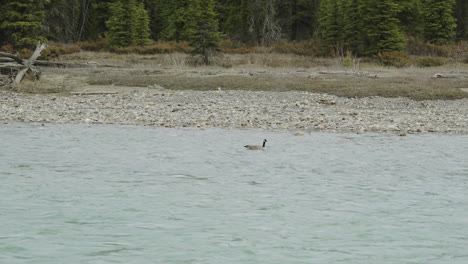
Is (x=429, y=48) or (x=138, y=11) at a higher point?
(x=138, y=11)

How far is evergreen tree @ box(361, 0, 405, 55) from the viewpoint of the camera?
3506cm

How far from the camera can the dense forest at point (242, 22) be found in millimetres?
32156

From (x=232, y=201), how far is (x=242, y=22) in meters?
43.4

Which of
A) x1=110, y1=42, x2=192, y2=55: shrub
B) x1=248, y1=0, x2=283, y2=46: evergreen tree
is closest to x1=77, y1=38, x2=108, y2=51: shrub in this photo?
x1=110, y1=42, x2=192, y2=55: shrub

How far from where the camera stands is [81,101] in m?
18.4

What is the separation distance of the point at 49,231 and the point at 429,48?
37.6 meters

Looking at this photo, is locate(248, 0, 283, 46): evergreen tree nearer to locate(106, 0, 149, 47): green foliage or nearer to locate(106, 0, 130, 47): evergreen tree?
locate(106, 0, 149, 47): green foliage

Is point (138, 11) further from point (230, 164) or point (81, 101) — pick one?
point (230, 164)

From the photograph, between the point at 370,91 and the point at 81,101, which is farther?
the point at 370,91

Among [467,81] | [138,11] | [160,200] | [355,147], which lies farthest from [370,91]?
[138,11]

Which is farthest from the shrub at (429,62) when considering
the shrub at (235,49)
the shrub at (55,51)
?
the shrub at (55,51)

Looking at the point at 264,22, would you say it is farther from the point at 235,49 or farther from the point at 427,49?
the point at 427,49

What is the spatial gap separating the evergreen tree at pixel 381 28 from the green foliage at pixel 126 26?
1622cm

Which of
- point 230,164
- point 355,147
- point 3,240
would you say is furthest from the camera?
point 355,147
